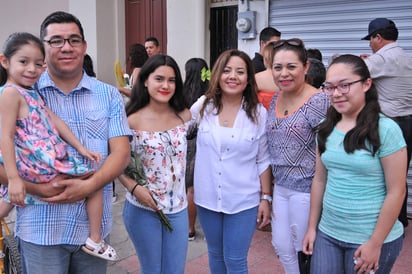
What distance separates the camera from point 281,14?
615 centimetres

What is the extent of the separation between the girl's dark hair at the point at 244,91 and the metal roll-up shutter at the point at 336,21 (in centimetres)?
316

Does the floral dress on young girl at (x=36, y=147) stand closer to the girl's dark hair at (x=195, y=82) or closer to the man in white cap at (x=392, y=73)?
the girl's dark hair at (x=195, y=82)

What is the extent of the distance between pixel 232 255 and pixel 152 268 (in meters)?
0.53

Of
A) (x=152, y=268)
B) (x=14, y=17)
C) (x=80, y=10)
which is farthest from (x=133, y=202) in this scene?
(x=14, y=17)

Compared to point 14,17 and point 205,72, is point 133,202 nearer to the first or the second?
point 205,72

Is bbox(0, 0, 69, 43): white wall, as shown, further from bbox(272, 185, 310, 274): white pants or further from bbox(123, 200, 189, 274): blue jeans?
bbox(272, 185, 310, 274): white pants

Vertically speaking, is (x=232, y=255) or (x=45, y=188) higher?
(x=45, y=188)

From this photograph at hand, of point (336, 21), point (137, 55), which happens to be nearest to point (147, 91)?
point (137, 55)

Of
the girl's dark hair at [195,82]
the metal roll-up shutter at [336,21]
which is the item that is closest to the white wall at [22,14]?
the metal roll-up shutter at [336,21]

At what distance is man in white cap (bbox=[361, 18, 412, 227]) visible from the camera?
14.8 ft

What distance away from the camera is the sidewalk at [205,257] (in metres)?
3.97

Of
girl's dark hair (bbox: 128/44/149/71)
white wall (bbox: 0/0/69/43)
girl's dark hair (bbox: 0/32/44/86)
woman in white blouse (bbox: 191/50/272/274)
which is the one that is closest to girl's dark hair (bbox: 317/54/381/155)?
woman in white blouse (bbox: 191/50/272/274)

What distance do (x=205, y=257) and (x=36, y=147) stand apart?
2.70 m

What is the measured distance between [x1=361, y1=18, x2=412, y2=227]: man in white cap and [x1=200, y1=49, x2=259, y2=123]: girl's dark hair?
2250 millimetres
